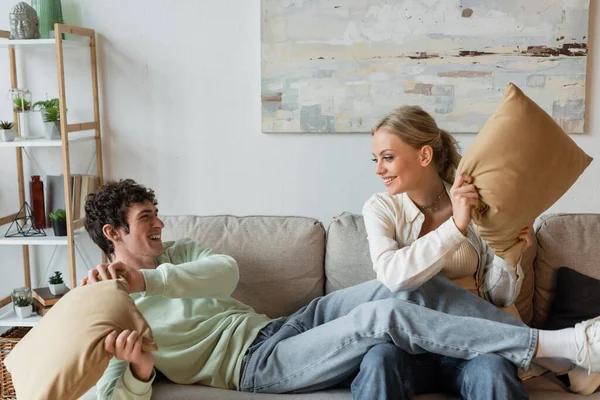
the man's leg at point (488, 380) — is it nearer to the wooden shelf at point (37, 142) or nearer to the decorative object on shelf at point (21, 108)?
the wooden shelf at point (37, 142)

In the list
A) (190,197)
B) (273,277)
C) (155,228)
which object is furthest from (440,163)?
(190,197)

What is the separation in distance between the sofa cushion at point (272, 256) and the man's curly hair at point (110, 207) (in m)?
0.32

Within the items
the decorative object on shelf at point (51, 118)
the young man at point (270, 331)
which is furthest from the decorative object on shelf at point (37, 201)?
the young man at point (270, 331)

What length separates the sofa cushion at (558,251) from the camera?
229cm

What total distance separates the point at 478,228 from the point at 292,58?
1276 mm

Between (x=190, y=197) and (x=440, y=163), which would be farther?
(x=190, y=197)

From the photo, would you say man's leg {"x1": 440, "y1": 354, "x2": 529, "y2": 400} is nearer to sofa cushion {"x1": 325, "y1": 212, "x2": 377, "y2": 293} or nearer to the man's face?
sofa cushion {"x1": 325, "y1": 212, "x2": 377, "y2": 293}

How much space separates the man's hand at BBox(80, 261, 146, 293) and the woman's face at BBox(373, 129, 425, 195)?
2.51 feet

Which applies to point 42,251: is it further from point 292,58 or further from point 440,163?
point 440,163

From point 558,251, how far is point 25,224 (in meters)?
2.26

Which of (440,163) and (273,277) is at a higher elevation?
(440,163)

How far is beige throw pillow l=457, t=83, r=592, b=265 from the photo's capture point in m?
1.83

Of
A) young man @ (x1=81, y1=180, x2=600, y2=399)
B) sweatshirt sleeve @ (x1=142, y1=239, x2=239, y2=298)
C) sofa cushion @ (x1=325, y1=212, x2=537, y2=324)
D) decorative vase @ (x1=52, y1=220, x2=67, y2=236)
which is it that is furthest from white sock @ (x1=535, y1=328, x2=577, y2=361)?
decorative vase @ (x1=52, y1=220, x2=67, y2=236)

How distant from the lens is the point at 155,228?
215 cm
